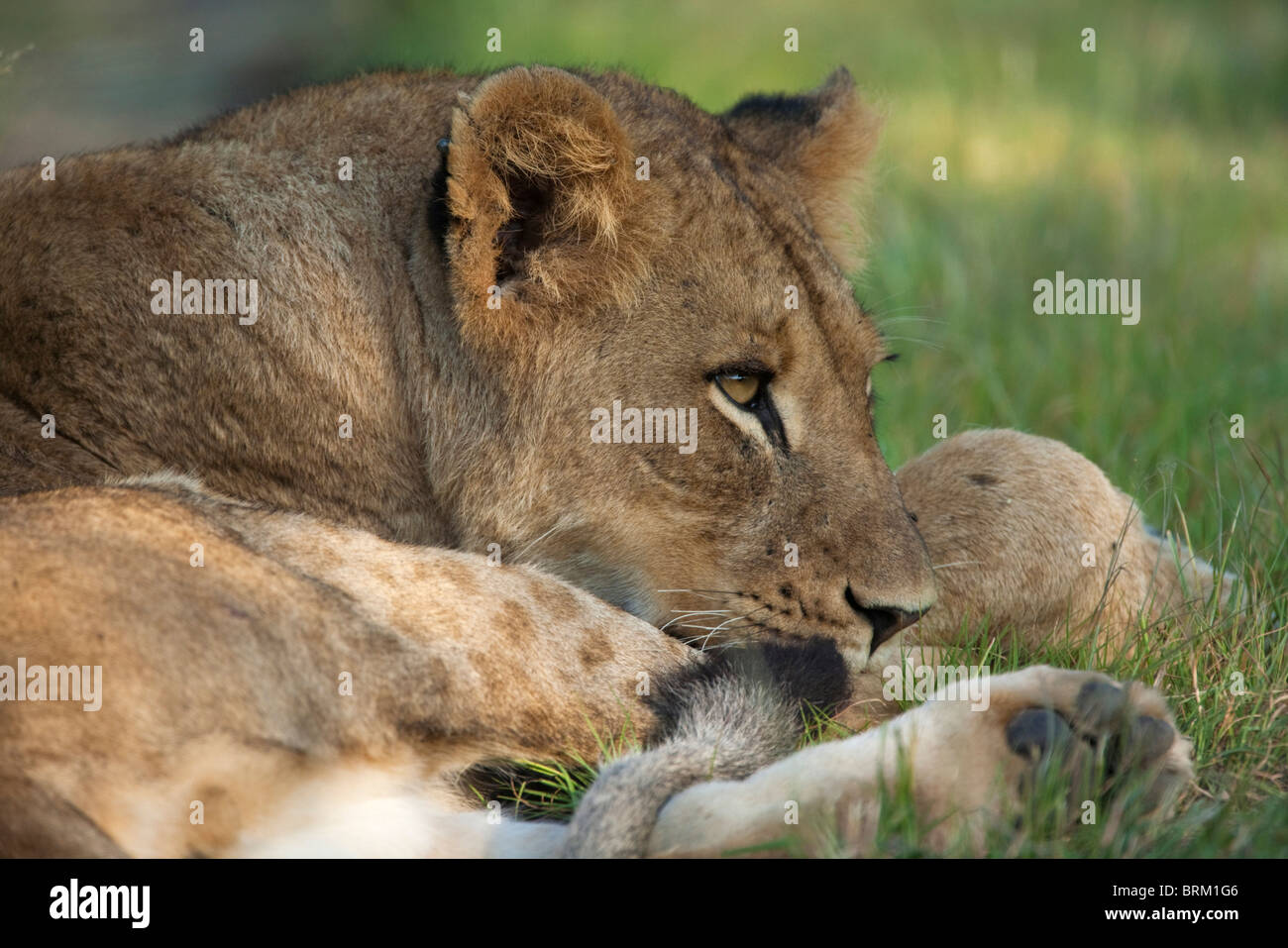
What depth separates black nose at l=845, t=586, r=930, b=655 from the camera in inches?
117

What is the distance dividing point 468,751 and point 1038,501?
4.92 feet

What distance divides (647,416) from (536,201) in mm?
510

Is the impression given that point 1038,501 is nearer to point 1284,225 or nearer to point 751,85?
point 1284,225

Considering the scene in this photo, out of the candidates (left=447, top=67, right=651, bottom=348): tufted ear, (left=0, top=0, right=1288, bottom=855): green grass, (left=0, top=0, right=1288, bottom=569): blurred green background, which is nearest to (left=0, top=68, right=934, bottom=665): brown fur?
(left=447, top=67, right=651, bottom=348): tufted ear

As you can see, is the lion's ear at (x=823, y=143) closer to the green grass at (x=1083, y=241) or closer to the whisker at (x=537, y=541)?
the green grass at (x=1083, y=241)

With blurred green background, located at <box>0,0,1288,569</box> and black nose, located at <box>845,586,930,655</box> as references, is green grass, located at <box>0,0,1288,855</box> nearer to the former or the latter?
blurred green background, located at <box>0,0,1288,569</box>

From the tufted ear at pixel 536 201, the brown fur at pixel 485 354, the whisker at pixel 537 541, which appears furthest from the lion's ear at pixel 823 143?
the whisker at pixel 537 541

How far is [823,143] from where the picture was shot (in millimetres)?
3861

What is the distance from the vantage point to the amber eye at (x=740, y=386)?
3068mm

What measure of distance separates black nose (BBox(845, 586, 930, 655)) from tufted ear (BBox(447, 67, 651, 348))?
0.81m

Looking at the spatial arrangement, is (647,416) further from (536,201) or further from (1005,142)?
(1005,142)

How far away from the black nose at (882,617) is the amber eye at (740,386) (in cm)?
46

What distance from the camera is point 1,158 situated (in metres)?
5.93
